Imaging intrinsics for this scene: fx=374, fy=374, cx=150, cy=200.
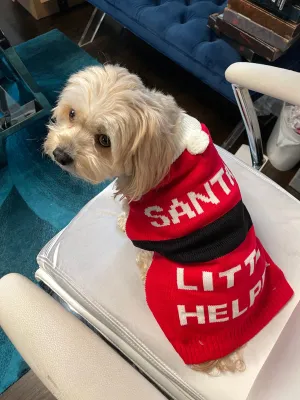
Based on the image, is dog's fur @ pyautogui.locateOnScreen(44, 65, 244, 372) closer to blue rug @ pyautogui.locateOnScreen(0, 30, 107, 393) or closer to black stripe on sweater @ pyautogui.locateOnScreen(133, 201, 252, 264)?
black stripe on sweater @ pyautogui.locateOnScreen(133, 201, 252, 264)

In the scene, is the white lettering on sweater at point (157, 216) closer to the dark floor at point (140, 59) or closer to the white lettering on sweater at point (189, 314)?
the white lettering on sweater at point (189, 314)

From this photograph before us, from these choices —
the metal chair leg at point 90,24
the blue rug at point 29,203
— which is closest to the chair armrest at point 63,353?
the blue rug at point 29,203

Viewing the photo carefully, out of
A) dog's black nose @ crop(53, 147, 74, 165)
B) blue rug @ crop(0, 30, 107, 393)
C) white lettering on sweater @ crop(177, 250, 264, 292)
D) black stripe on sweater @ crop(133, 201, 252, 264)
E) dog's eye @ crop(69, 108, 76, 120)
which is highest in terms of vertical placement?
dog's eye @ crop(69, 108, 76, 120)

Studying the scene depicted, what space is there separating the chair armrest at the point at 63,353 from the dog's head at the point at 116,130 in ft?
1.03

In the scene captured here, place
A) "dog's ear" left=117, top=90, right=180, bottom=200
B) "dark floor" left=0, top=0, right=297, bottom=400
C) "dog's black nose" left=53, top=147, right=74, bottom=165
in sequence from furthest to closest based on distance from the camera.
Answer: "dark floor" left=0, top=0, right=297, bottom=400, "dog's black nose" left=53, top=147, right=74, bottom=165, "dog's ear" left=117, top=90, right=180, bottom=200

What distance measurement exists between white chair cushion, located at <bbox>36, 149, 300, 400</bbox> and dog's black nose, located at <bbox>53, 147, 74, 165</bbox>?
231 millimetres

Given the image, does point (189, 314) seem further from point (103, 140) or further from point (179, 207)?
point (103, 140)

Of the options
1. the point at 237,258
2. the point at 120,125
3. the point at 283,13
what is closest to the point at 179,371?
the point at 237,258

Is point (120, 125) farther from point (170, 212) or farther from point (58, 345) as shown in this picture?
point (58, 345)

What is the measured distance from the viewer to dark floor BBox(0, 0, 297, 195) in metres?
1.94

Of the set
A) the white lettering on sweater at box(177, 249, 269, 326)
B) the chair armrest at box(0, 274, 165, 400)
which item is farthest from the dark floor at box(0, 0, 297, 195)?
the chair armrest at box(0, 274, 165, 400)

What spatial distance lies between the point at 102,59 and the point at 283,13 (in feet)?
3.80

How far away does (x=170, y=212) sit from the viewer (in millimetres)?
814

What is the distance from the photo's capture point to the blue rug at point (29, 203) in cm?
144
